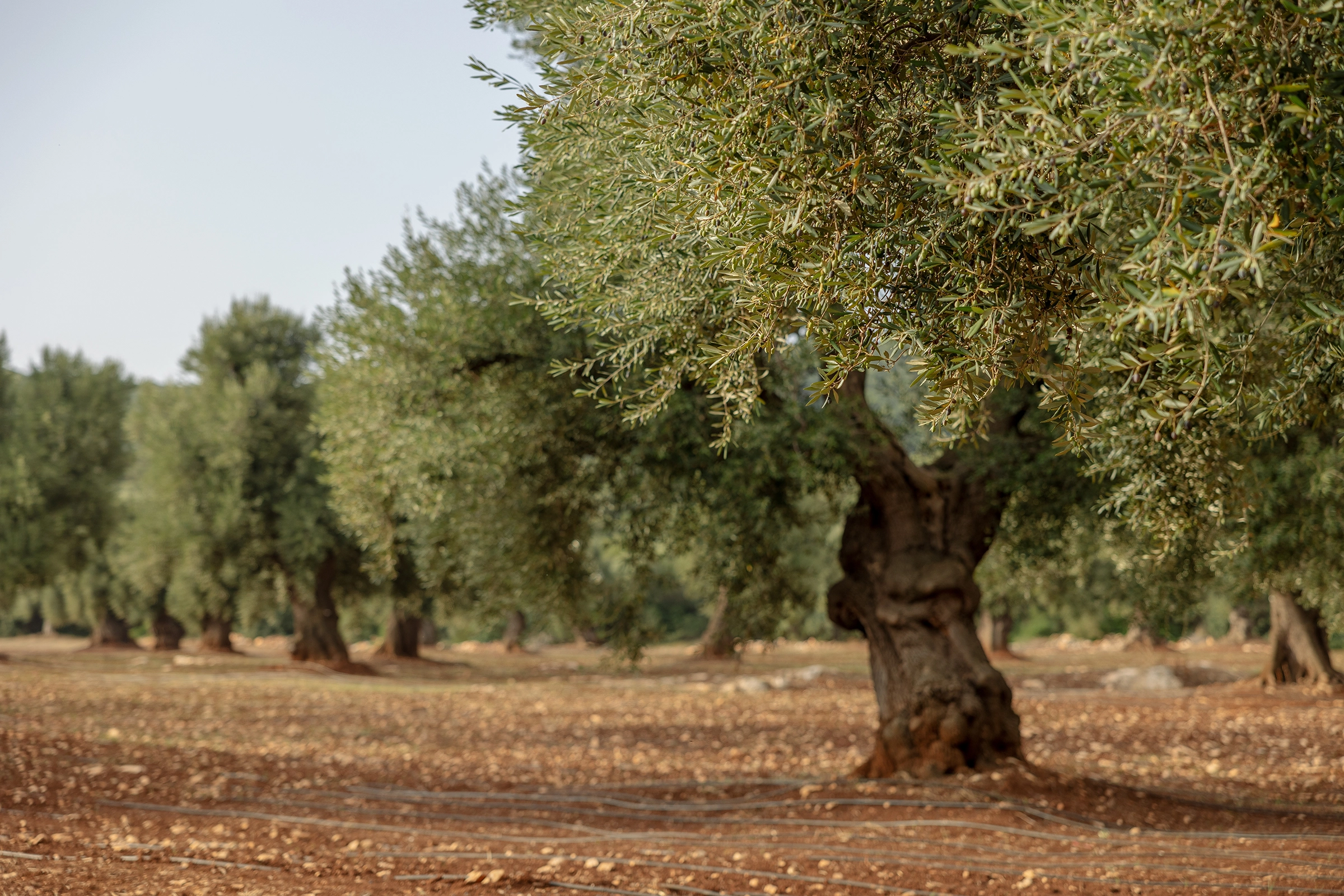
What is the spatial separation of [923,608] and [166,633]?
Result: 39446 mm

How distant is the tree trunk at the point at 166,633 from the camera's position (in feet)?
139

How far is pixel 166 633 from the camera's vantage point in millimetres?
42844


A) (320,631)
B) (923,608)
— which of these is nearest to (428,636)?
(320,631)

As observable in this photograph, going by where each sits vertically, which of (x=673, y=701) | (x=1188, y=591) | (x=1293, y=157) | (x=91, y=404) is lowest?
(x=673, y=701)

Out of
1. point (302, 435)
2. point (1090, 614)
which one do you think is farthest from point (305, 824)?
point (1090, 614)

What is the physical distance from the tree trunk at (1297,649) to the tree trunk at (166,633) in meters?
38.7

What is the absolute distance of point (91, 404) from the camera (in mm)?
34344

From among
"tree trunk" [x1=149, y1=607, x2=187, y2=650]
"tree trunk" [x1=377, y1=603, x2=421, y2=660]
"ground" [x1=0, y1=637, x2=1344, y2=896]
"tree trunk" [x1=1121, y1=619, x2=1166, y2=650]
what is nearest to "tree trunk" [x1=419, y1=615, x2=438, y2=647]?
"tree trunk" [x1=149, y1=607, x2=187, y2=650]

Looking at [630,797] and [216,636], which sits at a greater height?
[630,797]

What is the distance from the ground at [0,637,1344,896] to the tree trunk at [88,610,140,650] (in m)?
19.8

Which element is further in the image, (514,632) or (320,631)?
(514,632)

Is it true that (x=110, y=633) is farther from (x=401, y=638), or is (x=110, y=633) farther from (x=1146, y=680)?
(x=1146, y=680)

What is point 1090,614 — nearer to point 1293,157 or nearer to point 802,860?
point 802,860

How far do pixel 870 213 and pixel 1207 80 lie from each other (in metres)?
1.72
